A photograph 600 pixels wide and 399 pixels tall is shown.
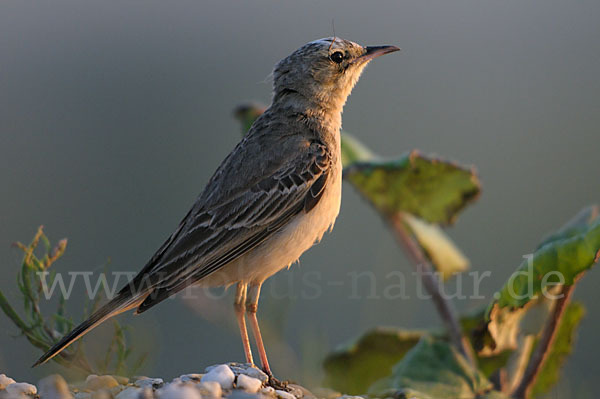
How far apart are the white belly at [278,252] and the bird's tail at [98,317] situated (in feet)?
1.79

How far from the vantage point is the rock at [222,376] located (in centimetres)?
392

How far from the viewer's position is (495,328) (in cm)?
489

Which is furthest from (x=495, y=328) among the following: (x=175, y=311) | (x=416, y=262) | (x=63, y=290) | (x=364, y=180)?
(x=175, y=311)

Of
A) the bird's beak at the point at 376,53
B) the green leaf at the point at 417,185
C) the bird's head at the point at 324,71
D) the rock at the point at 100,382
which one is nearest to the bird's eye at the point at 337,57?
the bird's head at the point at 324,71

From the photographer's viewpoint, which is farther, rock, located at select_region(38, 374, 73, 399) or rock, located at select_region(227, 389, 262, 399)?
rock, located at select_region(227, 389, 262, 399)

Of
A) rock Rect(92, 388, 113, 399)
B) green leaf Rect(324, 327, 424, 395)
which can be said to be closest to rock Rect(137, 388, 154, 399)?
rock Rect(92, 388, 113, 399)

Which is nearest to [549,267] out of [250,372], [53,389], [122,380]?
[250,372]

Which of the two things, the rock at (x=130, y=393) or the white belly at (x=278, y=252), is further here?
the white belly at (x=278, y=252)

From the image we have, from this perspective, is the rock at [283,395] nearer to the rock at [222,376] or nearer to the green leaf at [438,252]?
the rock at [222,376]

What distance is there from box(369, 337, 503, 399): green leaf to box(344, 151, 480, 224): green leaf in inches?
50.8

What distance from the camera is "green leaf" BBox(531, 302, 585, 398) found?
19.3 ft

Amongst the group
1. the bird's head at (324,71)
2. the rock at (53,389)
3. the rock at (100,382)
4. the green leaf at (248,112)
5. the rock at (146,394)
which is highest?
the bird's head at (324,71)

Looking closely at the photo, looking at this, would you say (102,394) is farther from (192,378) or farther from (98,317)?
(98,317)

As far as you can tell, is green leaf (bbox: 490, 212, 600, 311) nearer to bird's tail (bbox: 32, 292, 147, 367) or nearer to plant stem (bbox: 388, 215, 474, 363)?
plant stem (bbox: 388, 215, 474, 363)
